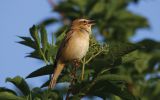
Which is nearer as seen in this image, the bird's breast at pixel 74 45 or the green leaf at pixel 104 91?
the green leaf at pixel 104 91

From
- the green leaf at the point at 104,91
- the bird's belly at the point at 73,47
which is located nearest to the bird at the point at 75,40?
the bird's belly at the point at 73,47

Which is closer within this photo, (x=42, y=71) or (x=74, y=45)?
(x=42, y=71)

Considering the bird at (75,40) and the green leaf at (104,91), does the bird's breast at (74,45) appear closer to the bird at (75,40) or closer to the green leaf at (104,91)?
the bird at (75,40)

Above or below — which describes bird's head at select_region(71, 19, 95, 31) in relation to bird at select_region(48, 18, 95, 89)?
above

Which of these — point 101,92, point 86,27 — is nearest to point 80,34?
point 86,27

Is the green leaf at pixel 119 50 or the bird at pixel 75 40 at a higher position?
the bird at pixel 75 40

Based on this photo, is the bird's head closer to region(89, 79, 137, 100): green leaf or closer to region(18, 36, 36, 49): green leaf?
region(18, 36, 36, 49): green leaf

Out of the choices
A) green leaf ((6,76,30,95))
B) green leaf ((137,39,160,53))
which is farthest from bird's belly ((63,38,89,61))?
green leaf ((137,39,160,53))

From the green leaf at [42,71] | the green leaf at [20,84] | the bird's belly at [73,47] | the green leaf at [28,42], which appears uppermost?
the bird's belly at [73,47]

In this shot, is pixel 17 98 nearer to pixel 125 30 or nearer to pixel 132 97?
pixel 132 97

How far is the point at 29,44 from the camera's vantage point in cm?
473

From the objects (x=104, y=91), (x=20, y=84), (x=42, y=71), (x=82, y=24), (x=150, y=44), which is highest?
(x=150, y=44)

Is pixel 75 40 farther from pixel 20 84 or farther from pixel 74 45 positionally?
pixel 20 84

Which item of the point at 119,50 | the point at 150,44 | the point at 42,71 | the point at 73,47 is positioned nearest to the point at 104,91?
the point at 119,50
